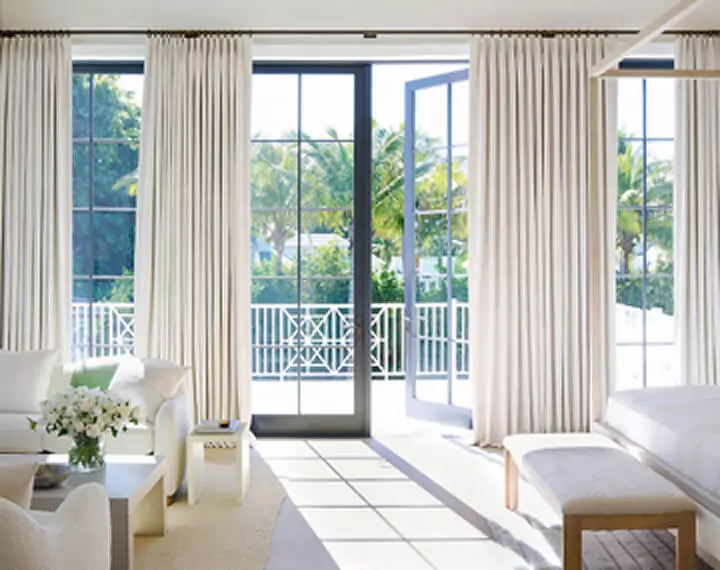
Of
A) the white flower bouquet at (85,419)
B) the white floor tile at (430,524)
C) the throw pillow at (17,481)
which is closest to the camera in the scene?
the throw pillow at (17,481)

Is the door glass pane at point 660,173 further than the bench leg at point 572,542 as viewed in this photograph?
Yes

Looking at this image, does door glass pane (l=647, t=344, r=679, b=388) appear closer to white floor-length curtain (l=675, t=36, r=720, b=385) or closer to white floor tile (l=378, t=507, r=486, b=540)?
white floor-length curtain (l=675, t=36, r=720, b=385)

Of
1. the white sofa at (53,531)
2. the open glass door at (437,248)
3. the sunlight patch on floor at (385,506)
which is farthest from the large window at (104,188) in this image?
the white sofa at (53,531)

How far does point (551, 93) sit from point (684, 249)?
4.99 feet

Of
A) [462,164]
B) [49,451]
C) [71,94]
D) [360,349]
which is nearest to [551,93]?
[462,164]

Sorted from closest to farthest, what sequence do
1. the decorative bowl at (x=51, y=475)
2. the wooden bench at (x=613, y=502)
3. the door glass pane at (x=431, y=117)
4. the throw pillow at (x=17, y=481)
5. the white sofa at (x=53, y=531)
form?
1. the white sofa at (x=53, y=531)
2. the throw pillow at (x=17, y=481)
3. the wooden bench at (x=613, y=502)
4. the decorative bowl at (x=51, y=475)
5. the door glass pane at (x=431, y=117)

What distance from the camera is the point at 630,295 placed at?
578 centimetres

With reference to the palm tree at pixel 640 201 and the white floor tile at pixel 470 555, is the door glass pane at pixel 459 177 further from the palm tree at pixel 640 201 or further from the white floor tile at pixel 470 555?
the white floor tile at pixel 470 555

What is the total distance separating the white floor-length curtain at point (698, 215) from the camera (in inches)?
215

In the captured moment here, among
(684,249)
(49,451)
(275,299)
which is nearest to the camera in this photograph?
(49,451)

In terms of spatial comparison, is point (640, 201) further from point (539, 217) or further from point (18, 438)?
point (18, 438)

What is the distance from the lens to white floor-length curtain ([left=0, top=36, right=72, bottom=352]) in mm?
5508

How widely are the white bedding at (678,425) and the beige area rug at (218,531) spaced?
1936 mm

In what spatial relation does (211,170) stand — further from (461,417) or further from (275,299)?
(461,417)
